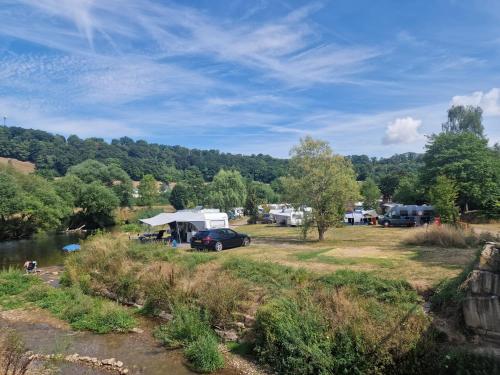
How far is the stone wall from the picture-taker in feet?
27.3

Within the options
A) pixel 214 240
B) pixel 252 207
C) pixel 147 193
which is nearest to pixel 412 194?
pixel 252 207

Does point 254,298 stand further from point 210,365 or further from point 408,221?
point 408,221

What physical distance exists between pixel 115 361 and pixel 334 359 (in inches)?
243

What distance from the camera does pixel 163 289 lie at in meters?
14.4

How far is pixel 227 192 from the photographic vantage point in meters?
63.6

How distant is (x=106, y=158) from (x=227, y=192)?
327 feet

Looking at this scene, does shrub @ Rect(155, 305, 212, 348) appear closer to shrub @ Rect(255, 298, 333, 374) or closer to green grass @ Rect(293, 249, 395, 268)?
shrub @ Rect(255, 298, 333, 374)

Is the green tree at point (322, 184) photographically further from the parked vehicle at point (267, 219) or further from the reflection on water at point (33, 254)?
the parked vehicle at point (267, 219)

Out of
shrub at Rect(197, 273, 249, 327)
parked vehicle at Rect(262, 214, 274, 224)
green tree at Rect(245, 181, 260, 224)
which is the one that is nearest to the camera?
shrub at Rect(197, 273, 249, 327)

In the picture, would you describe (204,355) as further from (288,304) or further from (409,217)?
(409,217)

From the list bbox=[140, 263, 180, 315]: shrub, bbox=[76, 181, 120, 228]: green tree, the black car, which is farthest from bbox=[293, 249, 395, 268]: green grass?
bbox=[76, 181, 120, 228]: green tree

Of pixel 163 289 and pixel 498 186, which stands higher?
pixel 498 186

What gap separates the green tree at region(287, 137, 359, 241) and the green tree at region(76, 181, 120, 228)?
42.5 meters

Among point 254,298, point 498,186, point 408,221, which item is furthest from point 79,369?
point 498,186
